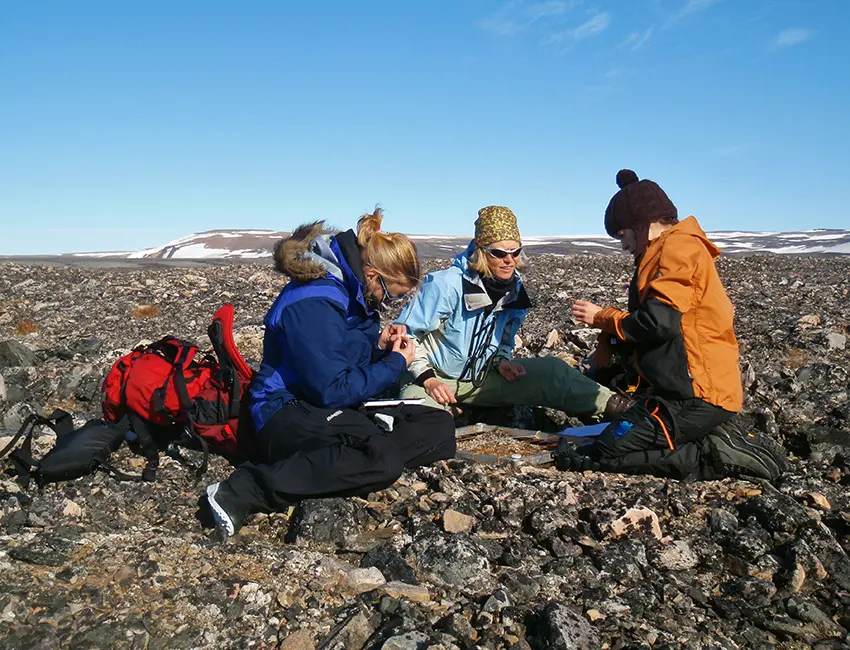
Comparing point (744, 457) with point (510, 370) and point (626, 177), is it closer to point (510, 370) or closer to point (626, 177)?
point (510, 370)

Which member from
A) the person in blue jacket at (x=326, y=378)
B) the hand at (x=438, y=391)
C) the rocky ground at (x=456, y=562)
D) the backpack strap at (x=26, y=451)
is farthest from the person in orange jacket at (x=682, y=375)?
the backpack strap at (x=26, y=451)

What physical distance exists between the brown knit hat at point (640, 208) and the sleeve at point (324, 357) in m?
1.78

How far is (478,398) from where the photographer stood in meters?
5.21

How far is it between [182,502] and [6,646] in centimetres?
143

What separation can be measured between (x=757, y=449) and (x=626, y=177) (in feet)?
5.96

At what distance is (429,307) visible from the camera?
4848 millimetres

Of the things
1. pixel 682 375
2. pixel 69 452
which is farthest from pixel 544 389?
pixel 69 452

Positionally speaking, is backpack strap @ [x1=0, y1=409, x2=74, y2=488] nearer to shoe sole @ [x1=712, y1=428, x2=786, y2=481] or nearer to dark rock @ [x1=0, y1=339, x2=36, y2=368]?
dark rock @ [x1=0, y1=339, x2=36, y2=368]

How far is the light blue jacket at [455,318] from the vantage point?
4.85 m

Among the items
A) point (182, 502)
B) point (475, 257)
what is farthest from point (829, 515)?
point (182, 502)

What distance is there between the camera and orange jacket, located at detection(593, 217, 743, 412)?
3.82 m

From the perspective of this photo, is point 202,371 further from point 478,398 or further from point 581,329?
point 581,329

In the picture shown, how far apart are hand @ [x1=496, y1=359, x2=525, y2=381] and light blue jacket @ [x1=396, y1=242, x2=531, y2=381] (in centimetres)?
15

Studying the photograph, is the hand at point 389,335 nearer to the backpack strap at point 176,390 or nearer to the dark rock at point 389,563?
the backpack strap at point 176,390
